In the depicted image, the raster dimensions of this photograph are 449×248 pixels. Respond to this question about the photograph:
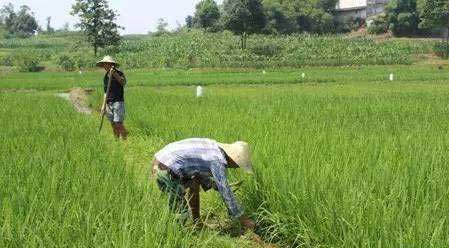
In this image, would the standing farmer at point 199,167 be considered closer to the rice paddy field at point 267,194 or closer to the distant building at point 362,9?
the rice paddy field at point 267,194

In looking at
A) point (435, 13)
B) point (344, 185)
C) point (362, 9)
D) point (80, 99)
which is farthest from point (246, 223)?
point (362, 9)

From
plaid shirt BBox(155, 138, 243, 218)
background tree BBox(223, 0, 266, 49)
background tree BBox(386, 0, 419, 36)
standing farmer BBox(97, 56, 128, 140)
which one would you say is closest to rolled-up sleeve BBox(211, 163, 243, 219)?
plaid shirt BBox(155, 138, 243, 218)

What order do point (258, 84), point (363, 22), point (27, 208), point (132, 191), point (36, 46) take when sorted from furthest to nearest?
1. point (363, 22)
2. point (36, 46)
3. point (258, 84)
4. point (132, 191)
5. point (27, 208)

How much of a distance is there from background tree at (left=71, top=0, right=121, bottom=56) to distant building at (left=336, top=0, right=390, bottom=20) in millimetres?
37088

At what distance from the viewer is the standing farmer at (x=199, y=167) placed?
3578mm

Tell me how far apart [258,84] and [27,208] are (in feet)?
66.9

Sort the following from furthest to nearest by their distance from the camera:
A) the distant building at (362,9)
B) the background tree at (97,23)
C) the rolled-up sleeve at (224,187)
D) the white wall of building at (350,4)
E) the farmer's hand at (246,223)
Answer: the white wall of building at (350,4) → the distant building at (362,9) → the background tree at (97,23) → the farmer's hand at (246,223) → the rolled-up sleeve at (224,187)

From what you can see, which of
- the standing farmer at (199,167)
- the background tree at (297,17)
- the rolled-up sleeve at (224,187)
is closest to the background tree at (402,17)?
the background tree at (297,17)

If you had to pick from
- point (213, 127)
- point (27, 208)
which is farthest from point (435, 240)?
point (213, 127)

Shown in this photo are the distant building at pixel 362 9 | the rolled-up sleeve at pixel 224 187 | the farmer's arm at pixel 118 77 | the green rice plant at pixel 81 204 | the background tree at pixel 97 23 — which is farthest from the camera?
the distant building at pixel 362 9

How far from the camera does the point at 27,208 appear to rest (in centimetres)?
331

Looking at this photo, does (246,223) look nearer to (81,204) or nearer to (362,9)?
(81,204)

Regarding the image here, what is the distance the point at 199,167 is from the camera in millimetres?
3752

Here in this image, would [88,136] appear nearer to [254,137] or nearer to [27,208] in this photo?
[254,137]
